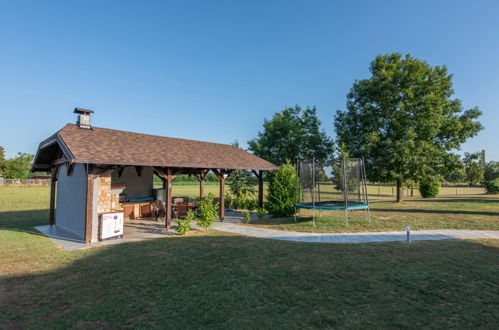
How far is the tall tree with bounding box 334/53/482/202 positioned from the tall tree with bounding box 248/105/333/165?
5.91 m

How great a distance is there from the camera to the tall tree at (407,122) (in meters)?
18.9

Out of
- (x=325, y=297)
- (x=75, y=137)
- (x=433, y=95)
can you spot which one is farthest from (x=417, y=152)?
(x=75, y=137)

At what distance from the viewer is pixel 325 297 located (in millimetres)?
4348

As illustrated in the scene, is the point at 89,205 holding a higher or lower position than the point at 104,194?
lower

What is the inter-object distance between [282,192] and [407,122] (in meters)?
12.5

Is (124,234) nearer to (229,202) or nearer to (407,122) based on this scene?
(229,202)

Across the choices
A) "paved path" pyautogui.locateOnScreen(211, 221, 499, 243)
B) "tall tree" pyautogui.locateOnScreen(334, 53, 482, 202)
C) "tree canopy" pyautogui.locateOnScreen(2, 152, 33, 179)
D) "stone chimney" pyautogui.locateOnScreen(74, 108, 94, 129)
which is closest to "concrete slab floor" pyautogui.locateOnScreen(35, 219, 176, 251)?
"paved path" pyautogui.locateOnScreen(211, 221, 499, 243)

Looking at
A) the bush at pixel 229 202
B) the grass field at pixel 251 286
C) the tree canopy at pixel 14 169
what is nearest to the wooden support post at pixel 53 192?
the grass field at pixel 251 286

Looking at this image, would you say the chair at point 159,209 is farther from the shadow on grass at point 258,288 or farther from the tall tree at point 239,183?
the tall tree at point 239,183

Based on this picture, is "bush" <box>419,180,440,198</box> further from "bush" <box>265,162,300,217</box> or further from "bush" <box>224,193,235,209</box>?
"bush" <box>224,193,235,209</box>

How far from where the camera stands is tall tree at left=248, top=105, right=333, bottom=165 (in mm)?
27078

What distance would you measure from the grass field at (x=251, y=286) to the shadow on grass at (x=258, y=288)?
0.02m

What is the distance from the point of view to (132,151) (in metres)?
10.2

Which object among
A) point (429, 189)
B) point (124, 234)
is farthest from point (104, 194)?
point (429, 189)
